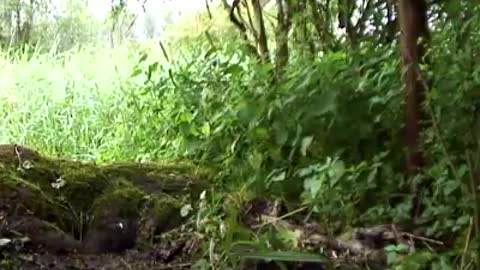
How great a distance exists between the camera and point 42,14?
18.2ft

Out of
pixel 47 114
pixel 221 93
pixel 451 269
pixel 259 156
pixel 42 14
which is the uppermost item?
pixel 42 14

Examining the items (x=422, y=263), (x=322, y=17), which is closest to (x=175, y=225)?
(x=422, y=263)

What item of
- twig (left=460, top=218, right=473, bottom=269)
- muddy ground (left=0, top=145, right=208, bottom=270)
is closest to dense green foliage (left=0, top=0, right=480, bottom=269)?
twig (left=460, top=218, right=473, bottom=269)

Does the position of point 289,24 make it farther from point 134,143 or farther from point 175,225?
point 175,225

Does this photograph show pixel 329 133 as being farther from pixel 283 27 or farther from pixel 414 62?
pixel 283 27

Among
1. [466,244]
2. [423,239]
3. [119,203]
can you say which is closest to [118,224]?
[119,203]

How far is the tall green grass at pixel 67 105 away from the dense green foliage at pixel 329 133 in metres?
0.25

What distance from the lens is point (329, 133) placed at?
232 cm

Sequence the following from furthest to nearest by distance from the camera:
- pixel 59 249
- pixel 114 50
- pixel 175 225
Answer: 1. pixel 114 50
2. pixel 175 225
3. pixel 59 249

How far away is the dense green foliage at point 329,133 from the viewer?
6.39 feet

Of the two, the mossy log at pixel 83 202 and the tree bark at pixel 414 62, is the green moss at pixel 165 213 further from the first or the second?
the tree bark at pixel 414 62

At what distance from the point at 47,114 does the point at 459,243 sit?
264cm

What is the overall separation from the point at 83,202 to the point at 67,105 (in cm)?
188

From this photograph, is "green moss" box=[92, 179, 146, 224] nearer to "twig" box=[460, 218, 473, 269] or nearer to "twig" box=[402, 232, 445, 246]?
"twig" box=[402, 232, 445, 246]
